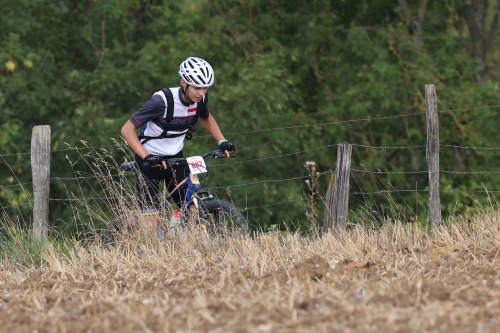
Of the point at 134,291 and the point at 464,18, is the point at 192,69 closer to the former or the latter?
the point at 134,291

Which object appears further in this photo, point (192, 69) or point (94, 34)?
point (94, 34)

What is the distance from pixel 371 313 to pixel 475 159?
13.0 m

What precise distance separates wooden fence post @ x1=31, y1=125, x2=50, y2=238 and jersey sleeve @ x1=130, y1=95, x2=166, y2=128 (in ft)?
5.26

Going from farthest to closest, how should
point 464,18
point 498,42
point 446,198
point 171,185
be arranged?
point 498,42 < point 464,18 < point 446,198 < point 171,185

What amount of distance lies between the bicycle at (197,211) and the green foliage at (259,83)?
274 inches

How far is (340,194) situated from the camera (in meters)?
8.34

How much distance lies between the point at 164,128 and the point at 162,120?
8cm

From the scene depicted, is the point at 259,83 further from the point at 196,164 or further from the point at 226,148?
the point at 196,164

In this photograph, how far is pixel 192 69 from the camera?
739 centimetres

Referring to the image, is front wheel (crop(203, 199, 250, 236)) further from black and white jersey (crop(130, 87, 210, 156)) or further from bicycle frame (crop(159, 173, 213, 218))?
black and white jersey (crop(130, 87, 210, 156))

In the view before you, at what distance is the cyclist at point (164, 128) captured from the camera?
734 cm

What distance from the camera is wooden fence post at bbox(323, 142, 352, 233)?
27.2ft

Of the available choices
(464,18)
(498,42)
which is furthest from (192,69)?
(498,42)

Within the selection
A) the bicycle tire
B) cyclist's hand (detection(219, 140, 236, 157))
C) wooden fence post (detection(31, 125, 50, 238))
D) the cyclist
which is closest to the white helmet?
the cyclist
